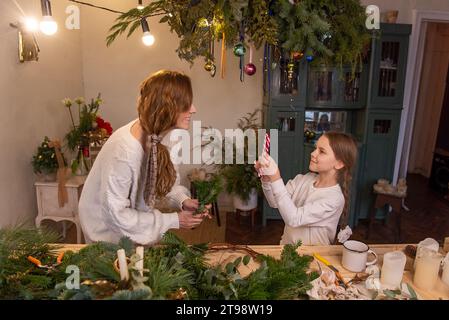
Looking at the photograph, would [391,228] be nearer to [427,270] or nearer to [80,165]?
[427,270]

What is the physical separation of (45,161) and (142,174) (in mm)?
1658

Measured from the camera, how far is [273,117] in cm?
361

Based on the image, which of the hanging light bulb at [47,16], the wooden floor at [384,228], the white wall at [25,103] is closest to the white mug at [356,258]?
the hanging light bulb at [47,16]

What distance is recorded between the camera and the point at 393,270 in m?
1.15

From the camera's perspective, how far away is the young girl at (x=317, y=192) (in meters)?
1.58

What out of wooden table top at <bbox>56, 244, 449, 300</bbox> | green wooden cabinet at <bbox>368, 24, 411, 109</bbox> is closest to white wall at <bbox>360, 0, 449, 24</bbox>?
green wooden cabinet at <bbox>368, 24, 411, 109</bbox>

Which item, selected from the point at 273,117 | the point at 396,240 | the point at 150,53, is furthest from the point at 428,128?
the point at 150,53

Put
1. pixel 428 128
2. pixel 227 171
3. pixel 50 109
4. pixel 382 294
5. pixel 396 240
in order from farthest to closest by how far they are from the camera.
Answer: pixel 428 128 < pixel 227 171 < pixel 396 240 < pixel 50 109 < pixel 382 294

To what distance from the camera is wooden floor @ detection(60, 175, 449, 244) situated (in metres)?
3.48

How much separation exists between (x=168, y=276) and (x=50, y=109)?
2759 mm

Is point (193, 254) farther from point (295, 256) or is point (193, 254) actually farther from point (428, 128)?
point (428, 128)

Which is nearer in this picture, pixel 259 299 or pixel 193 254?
pixel 259 299

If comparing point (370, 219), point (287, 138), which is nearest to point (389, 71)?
point (287, 138)

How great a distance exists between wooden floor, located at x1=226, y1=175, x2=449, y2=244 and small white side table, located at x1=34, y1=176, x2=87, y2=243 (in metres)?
1.41
